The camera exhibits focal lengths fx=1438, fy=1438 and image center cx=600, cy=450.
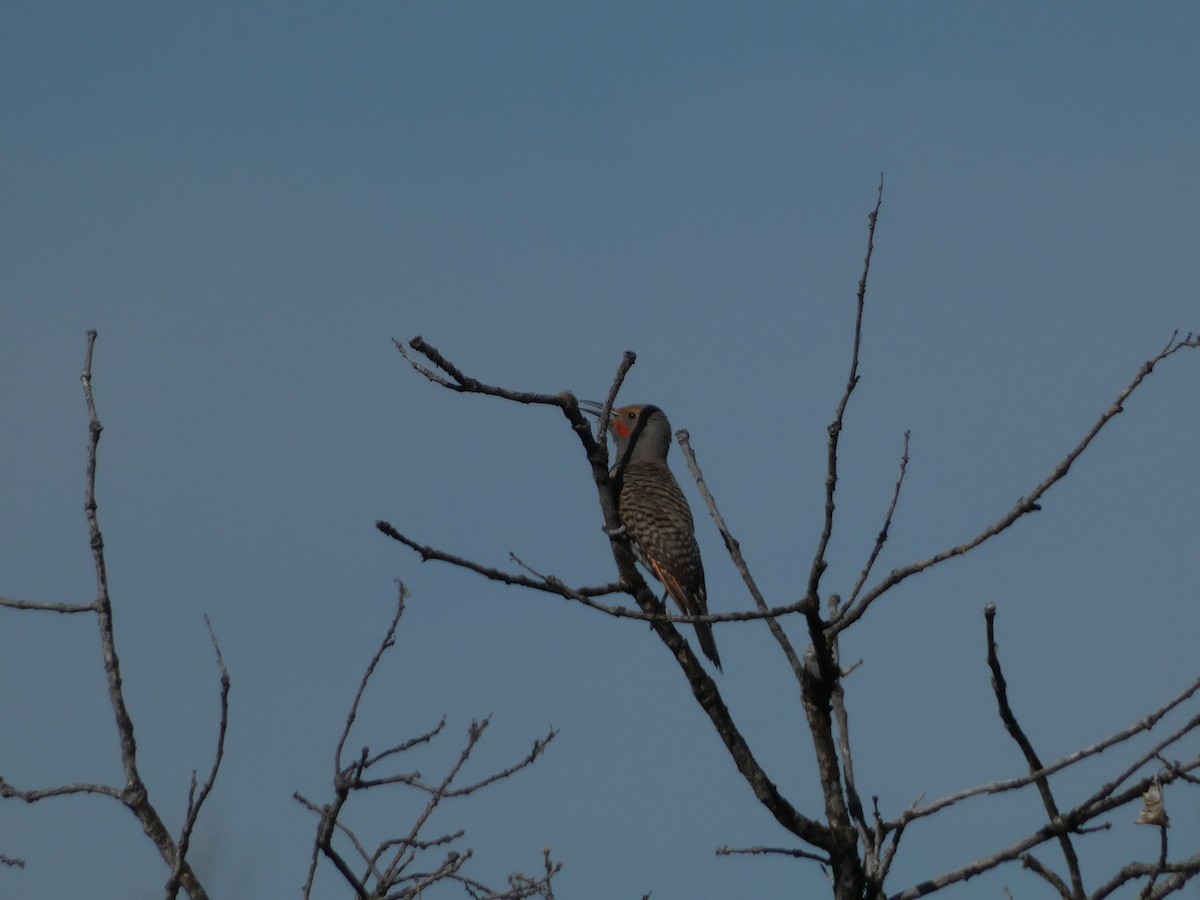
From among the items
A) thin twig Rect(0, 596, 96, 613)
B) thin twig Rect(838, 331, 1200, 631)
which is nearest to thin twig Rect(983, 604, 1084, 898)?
thin twig Rect(838, 331, 1200, 631)

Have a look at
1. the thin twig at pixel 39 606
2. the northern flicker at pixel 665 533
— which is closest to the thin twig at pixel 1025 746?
the thin twig at pixel 39 606

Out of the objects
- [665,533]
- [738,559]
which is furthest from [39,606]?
[665,533]

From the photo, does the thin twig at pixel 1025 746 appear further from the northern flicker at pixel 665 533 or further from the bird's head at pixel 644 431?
the bird's head at pixel 644 431

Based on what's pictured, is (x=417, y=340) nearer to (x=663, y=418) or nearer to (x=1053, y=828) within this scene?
(x=1053, y=828)

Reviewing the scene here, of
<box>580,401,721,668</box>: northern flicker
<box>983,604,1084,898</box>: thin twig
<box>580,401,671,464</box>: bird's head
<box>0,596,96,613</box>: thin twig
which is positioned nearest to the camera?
<box>983,604,1084,898</box>: thin twig

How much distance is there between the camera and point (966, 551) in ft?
13.7

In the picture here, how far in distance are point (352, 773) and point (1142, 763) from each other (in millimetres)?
3054

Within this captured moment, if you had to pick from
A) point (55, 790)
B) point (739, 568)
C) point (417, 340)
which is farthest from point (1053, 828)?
point (55, 790)

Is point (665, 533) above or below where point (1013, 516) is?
above

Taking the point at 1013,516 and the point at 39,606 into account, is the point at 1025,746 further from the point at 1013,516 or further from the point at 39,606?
the point at 39,606

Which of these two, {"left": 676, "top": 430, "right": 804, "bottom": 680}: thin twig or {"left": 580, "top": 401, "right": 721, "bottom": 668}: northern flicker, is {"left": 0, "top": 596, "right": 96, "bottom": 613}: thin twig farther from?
{"left": 580, "top": 401, "right": 721, "bottom": 668}: northern flicker

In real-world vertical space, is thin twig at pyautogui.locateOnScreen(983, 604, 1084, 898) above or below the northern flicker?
below

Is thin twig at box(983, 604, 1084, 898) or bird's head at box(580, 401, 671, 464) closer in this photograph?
thin twig at box(983, 604, 1084, 898)

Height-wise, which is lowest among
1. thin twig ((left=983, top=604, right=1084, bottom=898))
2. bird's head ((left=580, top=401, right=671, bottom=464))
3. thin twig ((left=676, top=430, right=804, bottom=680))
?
thin twig ((left=983, top=604, right=1084, bottom=898))
